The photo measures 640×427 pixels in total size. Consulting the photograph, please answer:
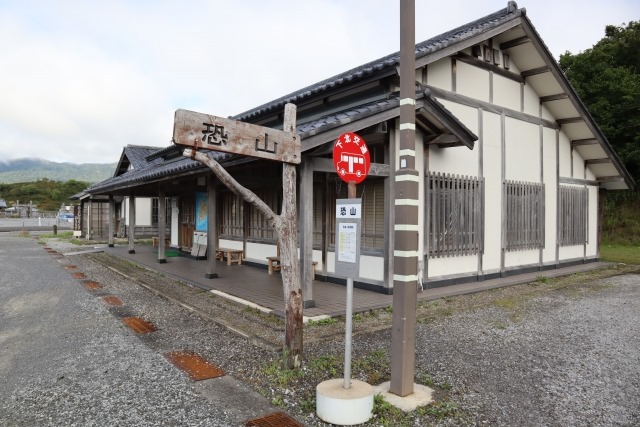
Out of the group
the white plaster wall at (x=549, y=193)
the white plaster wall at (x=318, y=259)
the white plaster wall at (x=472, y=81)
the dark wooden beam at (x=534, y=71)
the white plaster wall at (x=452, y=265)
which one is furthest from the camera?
the white plaster wall at (x=549, y=193)

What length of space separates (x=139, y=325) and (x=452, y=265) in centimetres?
586

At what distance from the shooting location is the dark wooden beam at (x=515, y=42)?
9633 mm

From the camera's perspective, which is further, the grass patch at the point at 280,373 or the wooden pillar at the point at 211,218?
the wooden pillar at the point at 211,218

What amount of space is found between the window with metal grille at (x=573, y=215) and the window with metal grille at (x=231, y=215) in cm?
870

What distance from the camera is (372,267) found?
798cm

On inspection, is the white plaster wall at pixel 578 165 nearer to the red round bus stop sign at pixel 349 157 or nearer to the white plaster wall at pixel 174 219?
the red round bus stop sign at pixel 349 157

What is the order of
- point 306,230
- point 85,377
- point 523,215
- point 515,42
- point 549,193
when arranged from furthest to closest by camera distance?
point 549,193, point 523,215, point 515,42, point 306,230, point 85,377

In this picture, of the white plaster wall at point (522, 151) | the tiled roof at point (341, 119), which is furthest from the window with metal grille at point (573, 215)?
the tiled roof at point (341, 119)

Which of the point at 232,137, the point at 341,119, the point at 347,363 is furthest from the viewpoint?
the point at 341,119

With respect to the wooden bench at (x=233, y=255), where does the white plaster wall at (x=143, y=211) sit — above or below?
above

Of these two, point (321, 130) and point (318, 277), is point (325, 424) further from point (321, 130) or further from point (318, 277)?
point (318, 277)

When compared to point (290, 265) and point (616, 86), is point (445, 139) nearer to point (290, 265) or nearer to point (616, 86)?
point (290, 265)

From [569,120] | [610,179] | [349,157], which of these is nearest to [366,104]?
[349,157]

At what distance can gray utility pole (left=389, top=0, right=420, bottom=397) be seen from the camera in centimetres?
351
